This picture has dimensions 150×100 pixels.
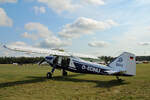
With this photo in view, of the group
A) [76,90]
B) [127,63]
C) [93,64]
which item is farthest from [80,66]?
[76,90]

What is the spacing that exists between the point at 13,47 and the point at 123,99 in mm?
7066

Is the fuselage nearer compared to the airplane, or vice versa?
the airplane

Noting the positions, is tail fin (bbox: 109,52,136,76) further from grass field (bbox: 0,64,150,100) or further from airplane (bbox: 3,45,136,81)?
grass field (bbox: 0,64,150,100)

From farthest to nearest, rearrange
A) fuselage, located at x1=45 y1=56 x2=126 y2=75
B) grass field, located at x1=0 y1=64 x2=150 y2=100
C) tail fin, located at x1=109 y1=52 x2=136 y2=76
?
fuselage, located at x1=45 y1=56 x2=126 y2=75 < tail fin, located at x1=109 y1=52 x2=136 y2=76 < grass field, located at x1=0 y1=64 x2=150 y2=100

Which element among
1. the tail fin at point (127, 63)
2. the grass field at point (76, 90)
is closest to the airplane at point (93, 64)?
the tail fin at point (127, 63)

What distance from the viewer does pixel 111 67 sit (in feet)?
36.2

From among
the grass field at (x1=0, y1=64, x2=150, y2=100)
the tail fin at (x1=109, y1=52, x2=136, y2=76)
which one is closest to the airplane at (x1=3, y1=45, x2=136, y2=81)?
the tail fin at (x1=109, y1=52, x2=136, y2=76)

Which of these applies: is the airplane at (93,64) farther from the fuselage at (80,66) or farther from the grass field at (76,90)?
the grass field at (76,90)

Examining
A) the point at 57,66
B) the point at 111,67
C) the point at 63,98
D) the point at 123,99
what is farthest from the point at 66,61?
the point at 123,99

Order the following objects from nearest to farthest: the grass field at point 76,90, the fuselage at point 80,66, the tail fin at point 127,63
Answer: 1. the grass field at point 76,90
2. the tail fin at point 127,63
3. the fuselage at point 80,66

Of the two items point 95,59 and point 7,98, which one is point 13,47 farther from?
point 95,59

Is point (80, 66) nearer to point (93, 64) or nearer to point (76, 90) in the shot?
point (93, 64)

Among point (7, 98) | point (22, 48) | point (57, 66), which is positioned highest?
point (22, 48)

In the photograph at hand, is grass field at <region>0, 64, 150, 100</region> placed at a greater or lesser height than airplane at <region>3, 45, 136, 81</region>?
lesser
